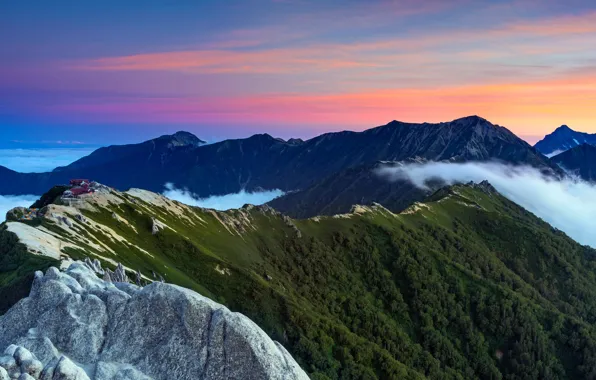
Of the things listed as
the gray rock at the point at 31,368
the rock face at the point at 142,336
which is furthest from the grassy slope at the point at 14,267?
the gray rock at the point at 31,368

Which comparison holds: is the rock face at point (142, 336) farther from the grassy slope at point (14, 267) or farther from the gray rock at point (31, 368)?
the grassy slope at point (14, 267)

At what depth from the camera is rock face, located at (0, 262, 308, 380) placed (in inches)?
1778

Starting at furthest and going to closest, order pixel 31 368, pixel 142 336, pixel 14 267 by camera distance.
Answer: pixel 14 267 → pixel 142 336 → pixel 31 368

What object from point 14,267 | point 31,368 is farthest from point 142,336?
point 14,267

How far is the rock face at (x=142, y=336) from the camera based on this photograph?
45156mm

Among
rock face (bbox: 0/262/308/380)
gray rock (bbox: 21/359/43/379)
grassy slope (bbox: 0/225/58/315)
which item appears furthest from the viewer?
grassy slope (bbox: 0/225/58/315)

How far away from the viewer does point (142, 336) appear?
48.3 metres

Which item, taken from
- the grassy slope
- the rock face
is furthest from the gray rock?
the grassy slope

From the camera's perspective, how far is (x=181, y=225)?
651ft

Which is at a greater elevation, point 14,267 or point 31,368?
point 31,368

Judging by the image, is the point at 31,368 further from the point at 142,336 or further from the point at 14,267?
the point at 14,267

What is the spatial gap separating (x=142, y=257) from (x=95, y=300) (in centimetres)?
9547

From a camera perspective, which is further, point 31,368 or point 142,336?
point 142,336

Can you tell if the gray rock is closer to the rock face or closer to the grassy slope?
the rock face
